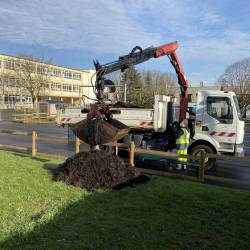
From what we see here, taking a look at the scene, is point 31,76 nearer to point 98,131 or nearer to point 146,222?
point 98,131

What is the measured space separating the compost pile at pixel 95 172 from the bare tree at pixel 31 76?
36945 millimetres

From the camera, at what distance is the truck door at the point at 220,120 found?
33.8 ft

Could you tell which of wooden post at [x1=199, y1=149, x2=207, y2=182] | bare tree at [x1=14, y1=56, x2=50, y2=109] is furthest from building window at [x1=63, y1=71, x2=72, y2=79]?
wooden post at [x1=199, y1=149, x2=207, y2=182]

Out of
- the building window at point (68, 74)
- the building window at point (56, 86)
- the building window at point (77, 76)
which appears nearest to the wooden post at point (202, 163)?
the building window at point (56, 86)

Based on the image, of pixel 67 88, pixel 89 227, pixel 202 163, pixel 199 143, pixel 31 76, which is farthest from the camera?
pixel 67 88

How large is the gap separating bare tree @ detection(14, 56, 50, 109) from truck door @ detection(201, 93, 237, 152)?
116 ft

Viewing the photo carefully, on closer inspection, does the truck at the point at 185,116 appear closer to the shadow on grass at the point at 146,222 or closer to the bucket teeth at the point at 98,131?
the bucket teeth at the point at 98,131

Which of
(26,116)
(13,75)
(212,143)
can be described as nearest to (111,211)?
(212,143)

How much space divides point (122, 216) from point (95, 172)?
196cm

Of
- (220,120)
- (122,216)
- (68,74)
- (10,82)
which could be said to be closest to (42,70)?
(10,82)

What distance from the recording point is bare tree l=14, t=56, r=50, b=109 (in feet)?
145

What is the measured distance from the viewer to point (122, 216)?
546 centimetres

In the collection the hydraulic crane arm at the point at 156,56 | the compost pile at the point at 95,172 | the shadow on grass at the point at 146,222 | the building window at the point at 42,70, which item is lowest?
the shadow on grass at the point at 146,222

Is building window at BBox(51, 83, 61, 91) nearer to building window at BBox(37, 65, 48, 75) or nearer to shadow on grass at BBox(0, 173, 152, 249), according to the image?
building window at BBox(37, 65, 48, 75)
